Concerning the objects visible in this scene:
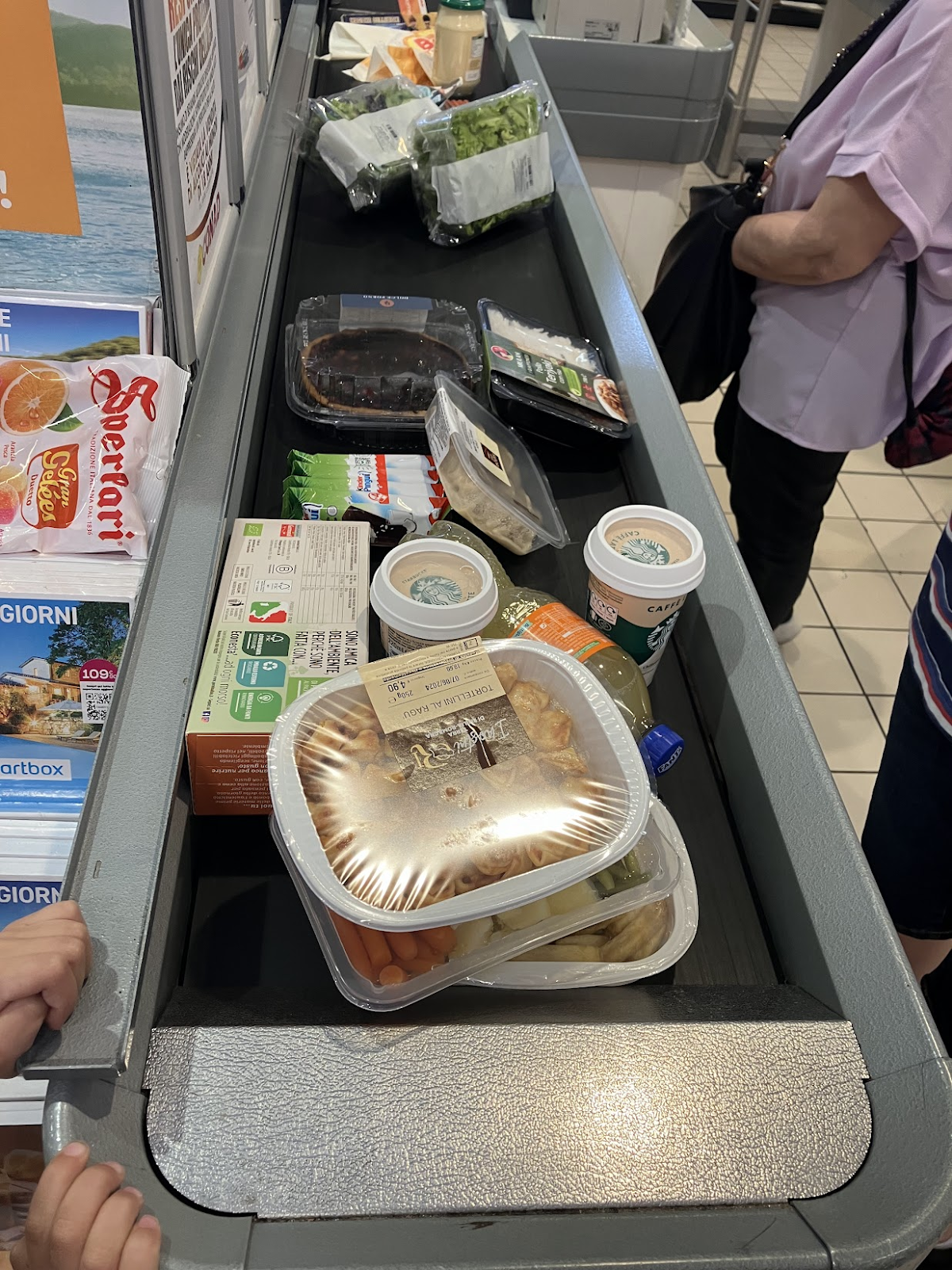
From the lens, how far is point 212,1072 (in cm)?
68

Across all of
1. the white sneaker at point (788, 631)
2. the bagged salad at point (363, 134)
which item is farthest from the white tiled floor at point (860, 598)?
the bagged salad at point (363, 134)

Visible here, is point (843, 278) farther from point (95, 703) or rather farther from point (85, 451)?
point (95, 703)

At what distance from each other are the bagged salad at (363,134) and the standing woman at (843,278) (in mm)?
737

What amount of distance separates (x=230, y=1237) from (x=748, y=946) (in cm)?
49

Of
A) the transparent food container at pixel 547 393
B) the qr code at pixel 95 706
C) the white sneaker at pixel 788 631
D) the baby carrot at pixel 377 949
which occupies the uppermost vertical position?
the baby carrot at pixel 377 949

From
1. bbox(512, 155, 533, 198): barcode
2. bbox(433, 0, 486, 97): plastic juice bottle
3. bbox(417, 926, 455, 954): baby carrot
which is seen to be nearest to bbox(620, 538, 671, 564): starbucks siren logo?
bbox(417, 926, 455, 954): baby carrot

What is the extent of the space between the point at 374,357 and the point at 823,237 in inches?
32.3

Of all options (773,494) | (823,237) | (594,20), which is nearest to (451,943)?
(823,237)

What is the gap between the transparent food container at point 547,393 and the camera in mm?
1399

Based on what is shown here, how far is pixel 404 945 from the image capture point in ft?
2.40

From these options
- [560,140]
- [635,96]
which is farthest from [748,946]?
[635,96]

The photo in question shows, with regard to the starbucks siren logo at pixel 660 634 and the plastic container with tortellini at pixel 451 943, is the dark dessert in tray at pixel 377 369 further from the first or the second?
the plastic container with tortellini at pixel 451 943

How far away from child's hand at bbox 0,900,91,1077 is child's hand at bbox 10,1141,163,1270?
0.08 m

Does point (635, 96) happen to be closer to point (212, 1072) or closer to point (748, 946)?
point (748, 946)
